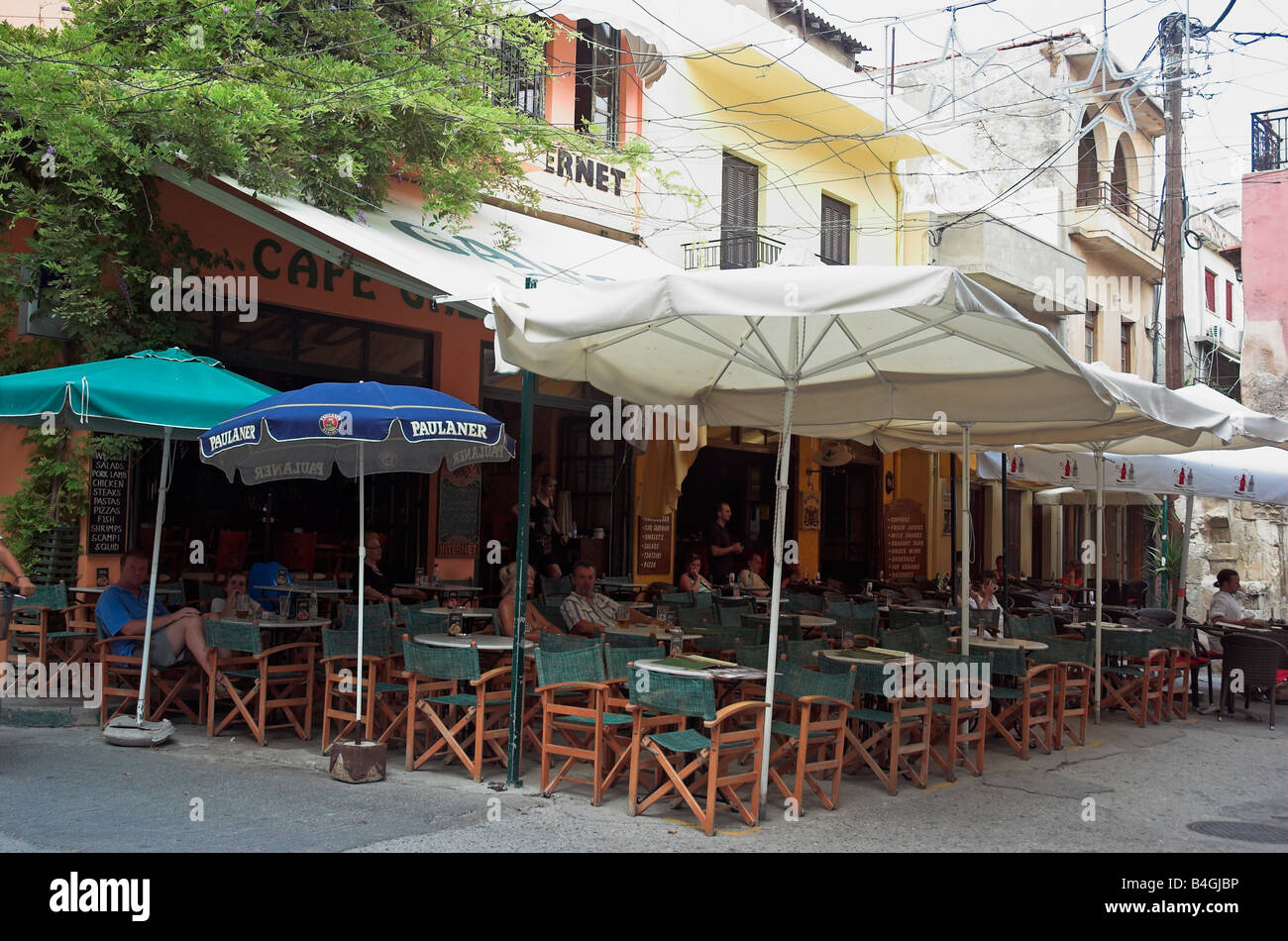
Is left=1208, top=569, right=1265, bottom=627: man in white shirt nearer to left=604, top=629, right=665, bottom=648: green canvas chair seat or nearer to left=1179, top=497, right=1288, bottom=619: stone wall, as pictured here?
left=604, top=629, right=665, bottom=648: green canvas chair seat

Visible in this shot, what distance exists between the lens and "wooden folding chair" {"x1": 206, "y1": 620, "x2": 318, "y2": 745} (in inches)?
295

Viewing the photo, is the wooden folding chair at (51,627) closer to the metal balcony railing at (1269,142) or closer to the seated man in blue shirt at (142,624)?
the seated man in blue shirt at (142,624)

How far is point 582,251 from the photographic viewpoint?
12.1 metres

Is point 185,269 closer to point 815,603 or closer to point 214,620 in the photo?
point 214,620

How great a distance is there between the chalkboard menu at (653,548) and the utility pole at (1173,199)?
6996mm

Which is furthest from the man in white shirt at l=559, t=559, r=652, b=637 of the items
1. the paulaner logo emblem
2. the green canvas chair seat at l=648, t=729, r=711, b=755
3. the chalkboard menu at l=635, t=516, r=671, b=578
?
the chalkboard menu at l=635, t=516, r=671, b=578

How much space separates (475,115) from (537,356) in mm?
4668

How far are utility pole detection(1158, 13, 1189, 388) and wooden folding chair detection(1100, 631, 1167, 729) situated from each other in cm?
579

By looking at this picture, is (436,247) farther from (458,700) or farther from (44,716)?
(44,716)

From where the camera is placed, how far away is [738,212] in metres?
16.8

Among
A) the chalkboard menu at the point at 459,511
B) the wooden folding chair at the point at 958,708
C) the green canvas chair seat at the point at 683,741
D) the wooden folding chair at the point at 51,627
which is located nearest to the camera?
the green canvas chair seat at the point at 683,741

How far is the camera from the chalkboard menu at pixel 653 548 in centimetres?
1495

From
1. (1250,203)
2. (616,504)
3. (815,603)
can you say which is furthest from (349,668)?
(1250,203)

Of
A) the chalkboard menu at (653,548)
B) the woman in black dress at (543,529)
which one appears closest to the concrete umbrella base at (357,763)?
the woman in black dress at (543,529)
